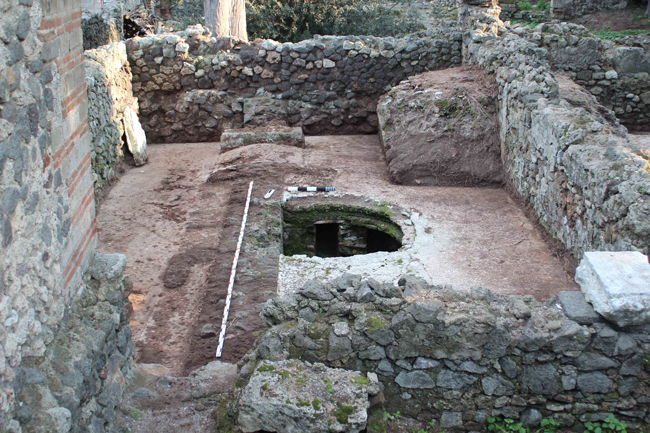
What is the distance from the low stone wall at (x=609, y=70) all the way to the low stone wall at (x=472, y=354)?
7846 mm

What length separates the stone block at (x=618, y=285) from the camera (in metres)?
3.47

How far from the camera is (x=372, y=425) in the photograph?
360cm

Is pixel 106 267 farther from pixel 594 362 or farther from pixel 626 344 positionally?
pixel 626 344

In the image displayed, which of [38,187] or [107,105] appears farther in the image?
[107,105]

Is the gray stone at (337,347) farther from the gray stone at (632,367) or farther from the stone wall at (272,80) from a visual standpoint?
the stone wall at (272,80)

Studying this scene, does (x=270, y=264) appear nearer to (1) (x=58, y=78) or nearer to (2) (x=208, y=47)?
(1) (x=58, y=78)

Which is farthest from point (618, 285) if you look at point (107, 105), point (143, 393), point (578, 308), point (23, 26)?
point (107, 105)

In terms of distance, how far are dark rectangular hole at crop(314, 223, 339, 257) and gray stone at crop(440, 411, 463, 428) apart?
4.49 m

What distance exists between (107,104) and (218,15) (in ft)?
17.7

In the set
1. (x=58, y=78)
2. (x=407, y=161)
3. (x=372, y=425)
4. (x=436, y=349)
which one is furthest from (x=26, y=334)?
(x=407, y=161)

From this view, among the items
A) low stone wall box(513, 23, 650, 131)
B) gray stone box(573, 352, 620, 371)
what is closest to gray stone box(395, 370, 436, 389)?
gray stone box(573, 352, 620, 371)

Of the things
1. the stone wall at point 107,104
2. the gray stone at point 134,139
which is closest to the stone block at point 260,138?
the gray stone at point 134,139

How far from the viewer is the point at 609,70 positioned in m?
10.3

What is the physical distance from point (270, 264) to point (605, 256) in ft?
11.2
